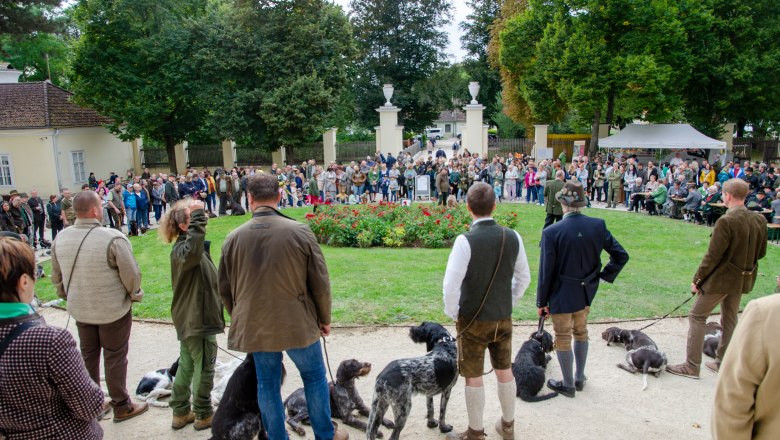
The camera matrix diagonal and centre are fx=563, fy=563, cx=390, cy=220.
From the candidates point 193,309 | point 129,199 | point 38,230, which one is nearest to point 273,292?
point 193,309

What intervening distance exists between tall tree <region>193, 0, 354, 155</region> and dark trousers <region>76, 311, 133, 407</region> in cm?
2320

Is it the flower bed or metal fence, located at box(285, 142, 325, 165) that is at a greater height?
metal fence, located at box(285, 142, 325, 165)

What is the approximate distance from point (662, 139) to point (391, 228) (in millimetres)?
19064

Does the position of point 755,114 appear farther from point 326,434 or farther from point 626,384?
point 326,434

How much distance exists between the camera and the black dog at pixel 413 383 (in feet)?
14.4

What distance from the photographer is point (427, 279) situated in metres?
9.92

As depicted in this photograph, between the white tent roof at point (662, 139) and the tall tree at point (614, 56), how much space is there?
1246 mm

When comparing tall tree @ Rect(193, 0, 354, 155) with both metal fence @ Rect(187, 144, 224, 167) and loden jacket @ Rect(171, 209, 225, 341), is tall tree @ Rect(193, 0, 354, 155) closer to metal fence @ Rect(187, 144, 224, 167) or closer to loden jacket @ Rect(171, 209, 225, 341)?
metal fence @ Rect(187, 144, 224, 167)

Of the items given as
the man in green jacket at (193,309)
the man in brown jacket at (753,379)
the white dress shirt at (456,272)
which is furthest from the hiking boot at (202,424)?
the man in brown jacket at (753,379)

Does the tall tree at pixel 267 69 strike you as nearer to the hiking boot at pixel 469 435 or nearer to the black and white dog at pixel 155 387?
the black and white dog at pixel 155 387

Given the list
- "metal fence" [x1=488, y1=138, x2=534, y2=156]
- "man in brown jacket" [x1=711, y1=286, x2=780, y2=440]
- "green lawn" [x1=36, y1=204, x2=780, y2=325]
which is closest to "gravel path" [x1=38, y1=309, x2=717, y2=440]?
"green lawn" [x1=36, y1=204, x2=780, y2=325]

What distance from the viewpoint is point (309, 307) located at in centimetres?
394

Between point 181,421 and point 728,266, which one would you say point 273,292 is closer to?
point 181,421

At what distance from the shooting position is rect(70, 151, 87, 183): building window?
2898 cm
